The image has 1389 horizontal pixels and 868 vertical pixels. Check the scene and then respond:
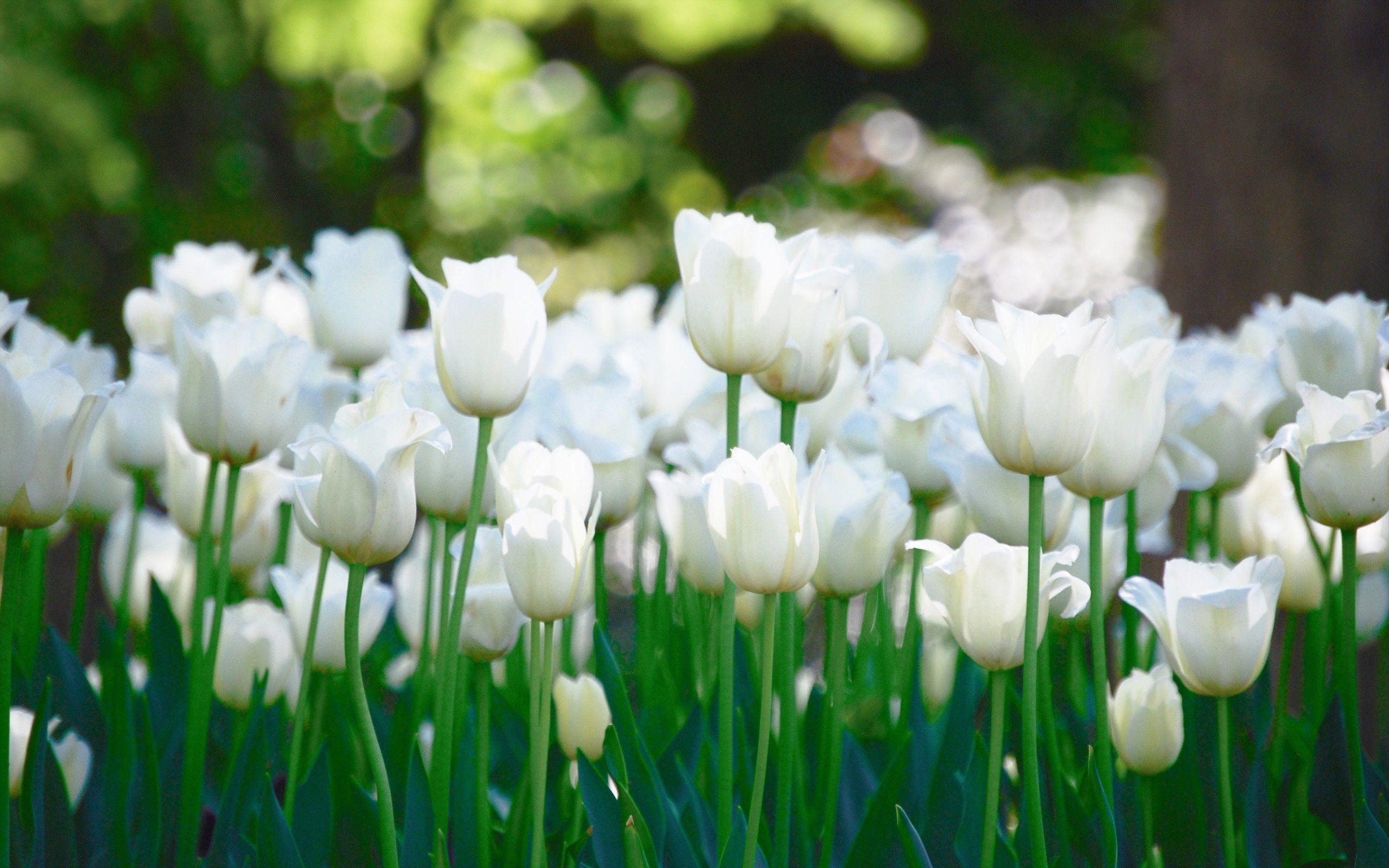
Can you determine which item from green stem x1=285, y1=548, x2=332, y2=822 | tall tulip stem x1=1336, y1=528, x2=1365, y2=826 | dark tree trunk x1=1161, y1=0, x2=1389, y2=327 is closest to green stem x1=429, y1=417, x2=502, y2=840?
green stem x1=285, y1=548, x2=332, y2=822

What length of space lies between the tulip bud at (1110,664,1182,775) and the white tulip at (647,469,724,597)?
37cm

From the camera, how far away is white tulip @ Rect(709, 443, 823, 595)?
0.85 metres

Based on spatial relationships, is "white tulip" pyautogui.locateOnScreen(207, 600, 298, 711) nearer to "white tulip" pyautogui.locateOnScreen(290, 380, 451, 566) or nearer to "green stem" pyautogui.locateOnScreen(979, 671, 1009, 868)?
"white tulip" pyautogui.locateOnScreen(290, 380, 451, 566)

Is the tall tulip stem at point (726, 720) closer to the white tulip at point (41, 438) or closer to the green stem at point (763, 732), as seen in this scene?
the green stem at point (763, 732)

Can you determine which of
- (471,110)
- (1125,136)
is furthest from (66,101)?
(1125,136)

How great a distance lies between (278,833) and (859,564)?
50 cm

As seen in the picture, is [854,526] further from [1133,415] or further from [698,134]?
[698,134]

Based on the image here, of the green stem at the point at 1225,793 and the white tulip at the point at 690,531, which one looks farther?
the white tulip at the point at 690,531

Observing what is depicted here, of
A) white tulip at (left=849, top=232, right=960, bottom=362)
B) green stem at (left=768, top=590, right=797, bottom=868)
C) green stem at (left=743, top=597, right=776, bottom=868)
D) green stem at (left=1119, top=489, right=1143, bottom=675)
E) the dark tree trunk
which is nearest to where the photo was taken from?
green stem at (left=743, top=597, right=776, bottom=868)

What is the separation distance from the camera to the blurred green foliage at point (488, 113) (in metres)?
4.99

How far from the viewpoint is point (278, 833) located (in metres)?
0.90

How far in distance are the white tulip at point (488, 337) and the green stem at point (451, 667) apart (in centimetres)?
3

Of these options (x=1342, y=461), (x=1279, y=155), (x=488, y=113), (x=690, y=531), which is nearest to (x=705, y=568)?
(x=690, y=531)

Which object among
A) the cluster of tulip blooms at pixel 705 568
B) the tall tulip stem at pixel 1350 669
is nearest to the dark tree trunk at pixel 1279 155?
the cluster of tulip blooms at pixel 705 568
